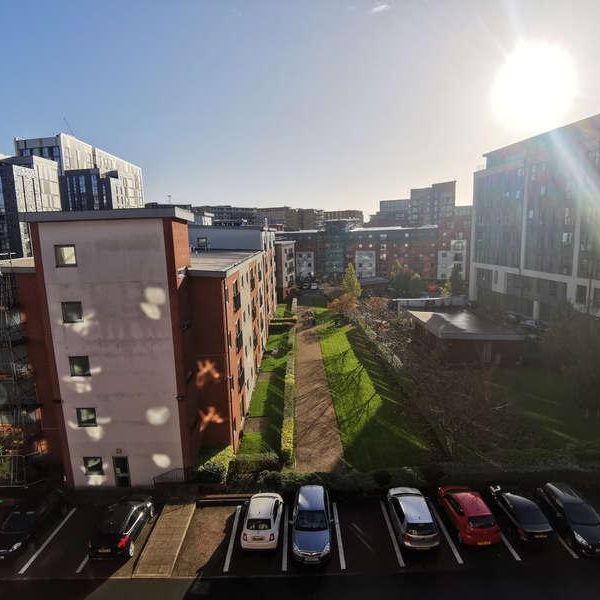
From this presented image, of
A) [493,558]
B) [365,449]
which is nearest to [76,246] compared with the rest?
[365,449]

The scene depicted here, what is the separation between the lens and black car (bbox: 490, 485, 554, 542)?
16.7m

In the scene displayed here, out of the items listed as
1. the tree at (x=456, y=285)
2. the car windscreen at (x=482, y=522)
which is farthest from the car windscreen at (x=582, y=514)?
the tree at (x=456, y=285)

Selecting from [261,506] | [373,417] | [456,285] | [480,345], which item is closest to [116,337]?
[261,506]

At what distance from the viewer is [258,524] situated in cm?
1714

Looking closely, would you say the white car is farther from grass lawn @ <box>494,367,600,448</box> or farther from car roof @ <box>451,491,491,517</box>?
grass lawn @ <box>494,367,600,448</box>

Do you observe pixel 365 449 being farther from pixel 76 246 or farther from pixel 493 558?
pixel 76 246

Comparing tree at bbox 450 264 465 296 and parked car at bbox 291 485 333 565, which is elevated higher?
tree at bbox 450 264 465 296

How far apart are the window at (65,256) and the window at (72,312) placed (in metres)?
1.86

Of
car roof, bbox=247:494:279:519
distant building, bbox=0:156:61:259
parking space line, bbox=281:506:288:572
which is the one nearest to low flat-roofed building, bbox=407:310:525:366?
parking space line, bbox=281:506:288:572

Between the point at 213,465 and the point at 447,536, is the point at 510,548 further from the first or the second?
the point at 213,465

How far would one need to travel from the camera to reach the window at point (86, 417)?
2120 cm

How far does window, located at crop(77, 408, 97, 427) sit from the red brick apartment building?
0.05 m

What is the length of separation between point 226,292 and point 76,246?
775cm

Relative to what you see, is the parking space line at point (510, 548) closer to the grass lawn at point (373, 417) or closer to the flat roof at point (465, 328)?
the grass lawn at point (373, 417)
